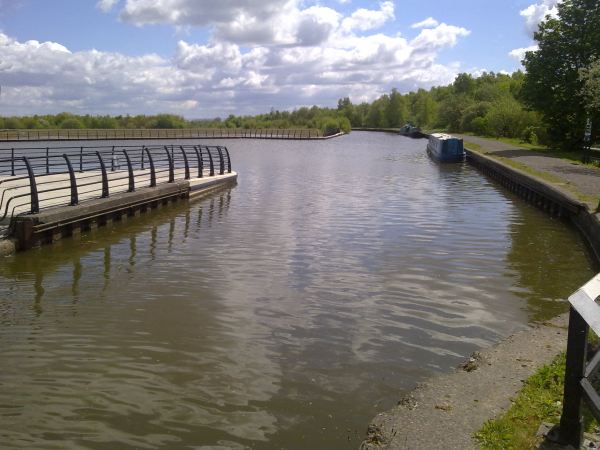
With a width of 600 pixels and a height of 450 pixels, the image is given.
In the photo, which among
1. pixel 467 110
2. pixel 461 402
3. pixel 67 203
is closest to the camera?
pixel 461 402

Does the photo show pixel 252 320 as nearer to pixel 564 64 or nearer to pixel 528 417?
pixel 528 417

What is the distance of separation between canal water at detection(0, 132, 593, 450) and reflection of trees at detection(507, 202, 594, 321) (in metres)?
0.05

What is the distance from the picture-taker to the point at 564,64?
3747cm

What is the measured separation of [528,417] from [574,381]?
794 mm

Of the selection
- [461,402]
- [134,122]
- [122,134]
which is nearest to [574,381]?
[461,402]

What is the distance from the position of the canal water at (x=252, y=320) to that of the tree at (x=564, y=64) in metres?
24.8

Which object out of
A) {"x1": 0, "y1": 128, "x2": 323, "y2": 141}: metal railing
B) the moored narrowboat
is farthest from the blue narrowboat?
the moored narrowboat

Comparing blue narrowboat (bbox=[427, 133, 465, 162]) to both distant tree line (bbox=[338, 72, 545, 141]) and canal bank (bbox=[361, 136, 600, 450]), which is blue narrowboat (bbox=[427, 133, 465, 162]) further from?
canal bank (bbox=[361, 136, 600, 450])

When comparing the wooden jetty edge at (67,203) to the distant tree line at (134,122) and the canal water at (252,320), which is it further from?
the distant tree line at (134,122)

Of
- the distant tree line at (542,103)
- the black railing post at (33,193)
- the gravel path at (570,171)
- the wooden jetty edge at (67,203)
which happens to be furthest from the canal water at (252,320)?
the distant tree line at (542,103)

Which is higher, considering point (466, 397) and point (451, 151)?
point (451, 151)

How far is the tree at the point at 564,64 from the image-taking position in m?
36.2

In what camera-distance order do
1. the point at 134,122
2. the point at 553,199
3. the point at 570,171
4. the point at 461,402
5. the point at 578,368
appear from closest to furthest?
the point at 578,368 < the point at 461,402 < the point at 553,199 < the point at 570,171 < the point at 134,122

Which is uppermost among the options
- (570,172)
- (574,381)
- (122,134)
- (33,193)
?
(122,134)
